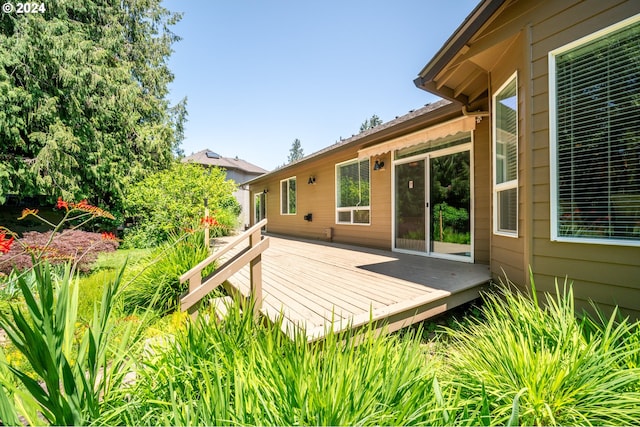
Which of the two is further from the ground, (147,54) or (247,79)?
(147,54)

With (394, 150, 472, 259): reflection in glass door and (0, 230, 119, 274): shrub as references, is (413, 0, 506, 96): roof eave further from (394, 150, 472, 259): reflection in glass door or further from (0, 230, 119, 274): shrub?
(0, 230, 119, 274): shrub

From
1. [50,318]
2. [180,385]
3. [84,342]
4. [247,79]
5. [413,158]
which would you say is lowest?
[180,385]

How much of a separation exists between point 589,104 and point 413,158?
3.77 m

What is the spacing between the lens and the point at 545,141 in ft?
9.70

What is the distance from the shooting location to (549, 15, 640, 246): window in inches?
96.3

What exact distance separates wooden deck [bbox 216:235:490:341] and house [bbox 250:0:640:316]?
0.67m

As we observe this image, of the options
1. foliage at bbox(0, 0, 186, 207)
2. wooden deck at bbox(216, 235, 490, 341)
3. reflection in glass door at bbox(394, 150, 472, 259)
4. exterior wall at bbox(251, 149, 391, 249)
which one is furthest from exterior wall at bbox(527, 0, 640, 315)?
foliage at bbox(0, 0, 186, 207)

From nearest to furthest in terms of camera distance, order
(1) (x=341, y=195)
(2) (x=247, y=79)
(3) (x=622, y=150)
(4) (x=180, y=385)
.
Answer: (4) (x=180, y=385), (3) (x=622, y=150), (1) (x=341, y=195), (2) (x=247, y=79)

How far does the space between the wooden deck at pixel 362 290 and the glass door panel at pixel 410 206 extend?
0.69 meters

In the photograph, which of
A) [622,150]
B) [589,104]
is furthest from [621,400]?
[589,104]

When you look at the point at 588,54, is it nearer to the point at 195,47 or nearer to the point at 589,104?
the point at 589,104

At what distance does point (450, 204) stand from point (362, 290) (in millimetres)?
3050

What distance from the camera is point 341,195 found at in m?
9.12

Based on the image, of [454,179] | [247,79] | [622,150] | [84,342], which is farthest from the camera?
[247,79]
